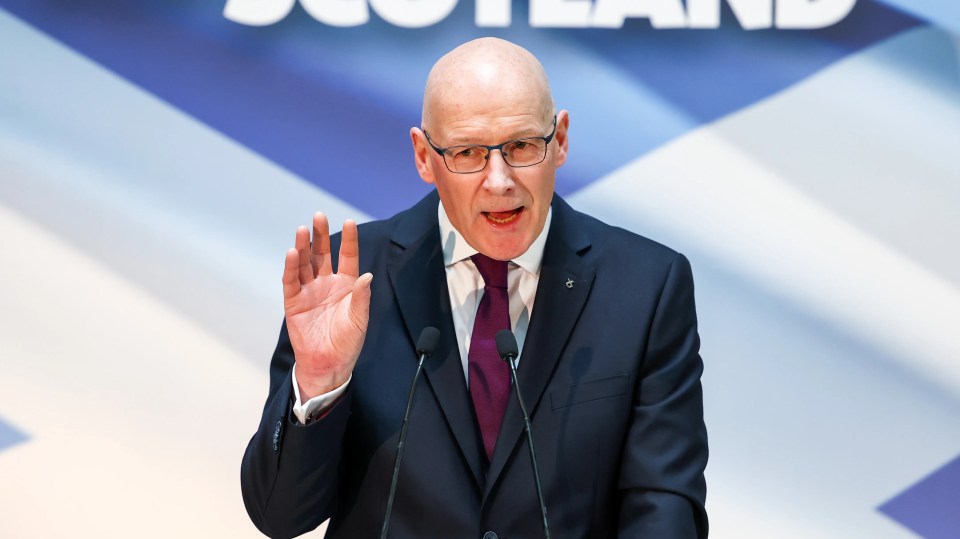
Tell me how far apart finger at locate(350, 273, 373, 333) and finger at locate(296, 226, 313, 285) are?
114 millimetres

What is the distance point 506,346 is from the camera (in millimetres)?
1880

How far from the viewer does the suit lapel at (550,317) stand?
2023 millimetres

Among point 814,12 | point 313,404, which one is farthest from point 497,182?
point 814,12

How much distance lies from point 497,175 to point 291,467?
1.99 ft

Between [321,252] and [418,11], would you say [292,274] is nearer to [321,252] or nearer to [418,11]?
[321,252]

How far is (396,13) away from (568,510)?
166 centimetres

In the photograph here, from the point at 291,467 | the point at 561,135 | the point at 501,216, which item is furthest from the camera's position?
the point at 561,135

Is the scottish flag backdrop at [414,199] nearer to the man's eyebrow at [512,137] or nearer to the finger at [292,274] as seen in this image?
the man's eyebrow at [512,137]

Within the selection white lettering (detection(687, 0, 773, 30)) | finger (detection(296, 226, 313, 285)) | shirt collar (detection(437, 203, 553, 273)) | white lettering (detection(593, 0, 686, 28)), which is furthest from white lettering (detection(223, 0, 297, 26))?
finger (detection(296, 226, 313, 285))

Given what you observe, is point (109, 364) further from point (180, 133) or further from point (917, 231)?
point (917, 231)

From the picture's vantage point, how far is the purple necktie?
2.09 metres

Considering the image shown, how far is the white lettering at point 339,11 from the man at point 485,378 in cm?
111

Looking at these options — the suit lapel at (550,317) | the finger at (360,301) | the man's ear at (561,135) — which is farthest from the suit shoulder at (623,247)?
the finger at (360,301)

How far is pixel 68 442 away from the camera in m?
3.23
